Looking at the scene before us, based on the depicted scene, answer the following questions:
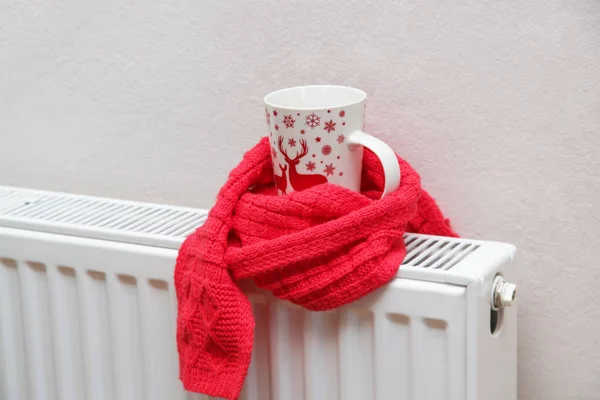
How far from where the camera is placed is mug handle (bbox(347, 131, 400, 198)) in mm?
659

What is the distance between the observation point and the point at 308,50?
2.49ft

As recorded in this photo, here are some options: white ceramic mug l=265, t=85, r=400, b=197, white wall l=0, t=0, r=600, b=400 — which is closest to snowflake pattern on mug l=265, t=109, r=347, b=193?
white ceramic mug l=265, t=85, r=400, b=197

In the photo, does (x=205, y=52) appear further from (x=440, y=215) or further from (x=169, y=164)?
(x=440, y=215)

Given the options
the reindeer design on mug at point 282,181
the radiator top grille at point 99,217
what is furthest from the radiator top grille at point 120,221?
the reindeer design on mug at point 282,181

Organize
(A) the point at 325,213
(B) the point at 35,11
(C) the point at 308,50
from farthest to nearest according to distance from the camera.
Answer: (B) the point at 35,11 < (C) the point at 308,50 < (A) the point at 325,213

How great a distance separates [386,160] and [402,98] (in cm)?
10

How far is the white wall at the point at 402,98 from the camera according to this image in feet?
2.26

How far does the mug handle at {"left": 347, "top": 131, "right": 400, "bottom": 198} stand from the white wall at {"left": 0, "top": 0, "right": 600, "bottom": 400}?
89 mm

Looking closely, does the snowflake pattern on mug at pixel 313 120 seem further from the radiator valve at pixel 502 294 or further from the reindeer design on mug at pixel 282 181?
the radiator valve at pixel 502 294

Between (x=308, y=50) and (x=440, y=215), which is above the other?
(x=308, y=50)

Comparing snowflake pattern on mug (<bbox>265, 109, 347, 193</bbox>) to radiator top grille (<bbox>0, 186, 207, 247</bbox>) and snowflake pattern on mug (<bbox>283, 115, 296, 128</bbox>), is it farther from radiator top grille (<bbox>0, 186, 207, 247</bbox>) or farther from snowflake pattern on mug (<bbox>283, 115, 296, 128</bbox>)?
radiator top grille (<bbox>0, 186, 207, 247</bbox>)

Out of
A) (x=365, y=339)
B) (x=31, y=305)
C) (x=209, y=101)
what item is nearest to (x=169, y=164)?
(x=209, y=101)

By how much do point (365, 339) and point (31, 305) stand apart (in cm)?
34

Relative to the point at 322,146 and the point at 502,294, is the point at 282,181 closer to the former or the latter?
the point at 322,146
